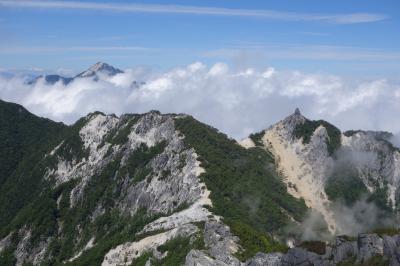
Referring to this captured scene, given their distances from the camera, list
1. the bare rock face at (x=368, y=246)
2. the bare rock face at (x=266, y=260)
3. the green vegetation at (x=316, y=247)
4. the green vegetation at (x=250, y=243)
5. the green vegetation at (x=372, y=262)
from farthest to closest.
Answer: the green vegetation at (x=250, y=243), the bare rock face at (x=266, y=260), the green vegetation at (x=316, y=247), the bare rock face at (x=368, y=246), the green vegetation at (x=372, y=262)

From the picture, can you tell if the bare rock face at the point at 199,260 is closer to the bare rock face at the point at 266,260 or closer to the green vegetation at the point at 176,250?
the green vegetation at the point at 176,250

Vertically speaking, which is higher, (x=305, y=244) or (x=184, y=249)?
(x=305, y=244)

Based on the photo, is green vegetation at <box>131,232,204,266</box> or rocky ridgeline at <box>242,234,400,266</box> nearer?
rocky ridgeline at <box>242,234,400,266</box>

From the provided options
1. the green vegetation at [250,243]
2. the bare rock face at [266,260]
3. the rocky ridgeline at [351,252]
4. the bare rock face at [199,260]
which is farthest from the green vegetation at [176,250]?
the rocky ridgeline at [351,252]

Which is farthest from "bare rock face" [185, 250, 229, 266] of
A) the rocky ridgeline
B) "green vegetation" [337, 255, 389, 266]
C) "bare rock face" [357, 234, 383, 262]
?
"bare rock face" [357, 234, 383, 262]

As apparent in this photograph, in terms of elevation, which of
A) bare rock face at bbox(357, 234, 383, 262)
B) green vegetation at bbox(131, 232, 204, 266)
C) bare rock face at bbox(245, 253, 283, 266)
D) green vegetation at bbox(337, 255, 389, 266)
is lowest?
green vegetation at bbox(131, 232, 204, 266)

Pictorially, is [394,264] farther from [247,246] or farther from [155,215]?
[155,215]

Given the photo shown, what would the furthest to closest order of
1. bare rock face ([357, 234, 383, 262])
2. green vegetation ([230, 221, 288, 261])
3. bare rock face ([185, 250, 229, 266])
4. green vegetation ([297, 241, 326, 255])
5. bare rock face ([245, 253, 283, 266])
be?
green vegetation ([230, 221, 288, 261])
bare rock face ([185, 250, 229, 266])
bare rock face ([245, 253, 283, 266])
green vegetation ([297, 241, 326, 255])
bare rock face ([357, 234, 383, 262])

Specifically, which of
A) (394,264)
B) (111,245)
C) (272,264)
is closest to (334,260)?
(394,264)

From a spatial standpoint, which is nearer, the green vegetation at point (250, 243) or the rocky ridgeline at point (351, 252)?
the rocky ridgeline at point (351, 252)

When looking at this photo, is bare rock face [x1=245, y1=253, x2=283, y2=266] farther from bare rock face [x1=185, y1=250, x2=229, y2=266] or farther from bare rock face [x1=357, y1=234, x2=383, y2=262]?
bare rock face [x1=357, y1=234, x2=383, y2=262]

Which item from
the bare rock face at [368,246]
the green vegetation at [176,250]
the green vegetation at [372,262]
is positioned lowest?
the green vegetation at [176,250]
